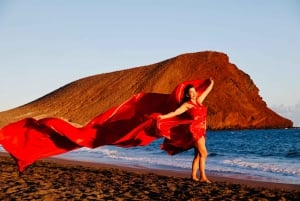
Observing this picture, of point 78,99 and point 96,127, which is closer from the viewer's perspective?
point 96,127

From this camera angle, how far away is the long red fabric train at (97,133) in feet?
29.3

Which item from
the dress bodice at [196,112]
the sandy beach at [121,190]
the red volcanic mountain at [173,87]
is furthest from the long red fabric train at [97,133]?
the red volcanic mountain at [173,87]

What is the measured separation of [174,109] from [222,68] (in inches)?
3936

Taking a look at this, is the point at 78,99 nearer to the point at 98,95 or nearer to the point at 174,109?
the point at 98,95

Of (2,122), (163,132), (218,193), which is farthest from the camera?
(2,122)

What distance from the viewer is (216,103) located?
96125 millimetres

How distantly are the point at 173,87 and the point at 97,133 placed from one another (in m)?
92.1

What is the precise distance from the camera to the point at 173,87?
10088 centimetres

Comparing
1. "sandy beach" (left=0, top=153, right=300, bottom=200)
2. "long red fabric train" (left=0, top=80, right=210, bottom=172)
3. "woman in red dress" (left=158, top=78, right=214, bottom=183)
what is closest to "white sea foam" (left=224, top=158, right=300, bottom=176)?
"sandy beach" (left=0, top=153, right=300, bottom=200)

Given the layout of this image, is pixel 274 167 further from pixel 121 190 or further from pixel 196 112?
pixel 121 190

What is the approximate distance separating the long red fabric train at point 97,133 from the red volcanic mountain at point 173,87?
81.3m

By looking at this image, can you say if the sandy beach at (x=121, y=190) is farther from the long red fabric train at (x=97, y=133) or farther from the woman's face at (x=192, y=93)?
the woman's face at (x=192, y=93)

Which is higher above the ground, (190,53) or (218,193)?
(190,53)

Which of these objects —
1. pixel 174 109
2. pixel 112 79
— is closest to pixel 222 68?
pixel 112 79
